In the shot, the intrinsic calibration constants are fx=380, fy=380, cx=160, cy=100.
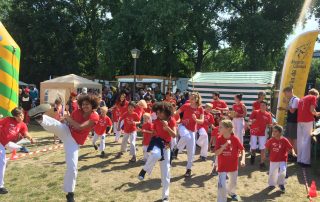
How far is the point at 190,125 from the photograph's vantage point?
27.2ft

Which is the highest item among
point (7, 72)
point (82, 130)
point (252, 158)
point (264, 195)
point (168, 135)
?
point (7, 72)

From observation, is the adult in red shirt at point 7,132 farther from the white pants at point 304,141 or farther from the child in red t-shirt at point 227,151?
the white pants at point 304,141

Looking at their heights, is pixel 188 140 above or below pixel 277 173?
above

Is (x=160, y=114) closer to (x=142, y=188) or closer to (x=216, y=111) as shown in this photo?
(x=142, y=188)

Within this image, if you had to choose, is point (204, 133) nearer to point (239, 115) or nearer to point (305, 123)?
point (239, 115)

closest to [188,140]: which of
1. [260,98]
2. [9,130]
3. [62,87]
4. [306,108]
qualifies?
[260,98]

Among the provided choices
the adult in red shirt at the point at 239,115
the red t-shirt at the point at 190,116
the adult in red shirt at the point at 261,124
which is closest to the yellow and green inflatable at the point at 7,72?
the red t-shirt at the point at 190,116

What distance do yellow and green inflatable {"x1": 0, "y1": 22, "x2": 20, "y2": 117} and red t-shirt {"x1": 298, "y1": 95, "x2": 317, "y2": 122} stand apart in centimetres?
788

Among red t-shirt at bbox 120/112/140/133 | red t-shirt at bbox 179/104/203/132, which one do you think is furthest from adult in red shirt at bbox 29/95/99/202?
red t-shirt at bbox 120/112/140/133

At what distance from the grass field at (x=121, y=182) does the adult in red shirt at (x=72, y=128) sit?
2.95 ft

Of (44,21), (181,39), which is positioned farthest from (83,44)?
(181,39)

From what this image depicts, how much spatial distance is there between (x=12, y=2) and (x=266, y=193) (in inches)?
1386

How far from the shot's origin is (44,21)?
35.7 m

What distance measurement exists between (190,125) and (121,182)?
1.91 meters
